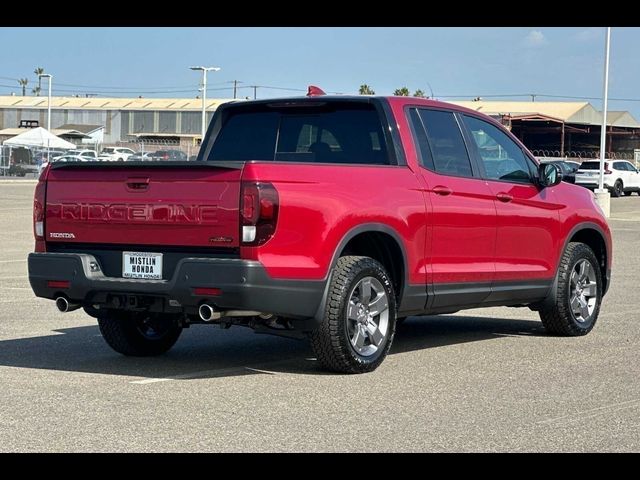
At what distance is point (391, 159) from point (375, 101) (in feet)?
1.58

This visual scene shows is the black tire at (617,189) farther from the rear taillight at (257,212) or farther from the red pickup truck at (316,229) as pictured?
the rear taillight at (257,212)

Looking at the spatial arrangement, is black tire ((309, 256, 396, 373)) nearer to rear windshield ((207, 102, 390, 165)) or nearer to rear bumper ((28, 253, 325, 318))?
rear bumper ((28, 253, 325, 318))

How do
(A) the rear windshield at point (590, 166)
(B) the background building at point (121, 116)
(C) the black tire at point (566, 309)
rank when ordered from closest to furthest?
1. (C) the black tire at point (566, 309)
2. (A) the rear windshield at point (590, 166)
3. (B) the background building at point (121, 116)

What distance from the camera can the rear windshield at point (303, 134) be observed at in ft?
30.7

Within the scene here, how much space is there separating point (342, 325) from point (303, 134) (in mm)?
1954

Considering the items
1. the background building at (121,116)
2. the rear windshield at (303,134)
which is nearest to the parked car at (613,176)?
the rear windshield at (303,134)

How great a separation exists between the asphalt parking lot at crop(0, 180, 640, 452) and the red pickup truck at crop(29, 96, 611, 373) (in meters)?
0.40

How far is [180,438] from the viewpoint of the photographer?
20.9ft

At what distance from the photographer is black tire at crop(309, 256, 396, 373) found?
8289 millimetres

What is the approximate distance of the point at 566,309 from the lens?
1066 centimetres

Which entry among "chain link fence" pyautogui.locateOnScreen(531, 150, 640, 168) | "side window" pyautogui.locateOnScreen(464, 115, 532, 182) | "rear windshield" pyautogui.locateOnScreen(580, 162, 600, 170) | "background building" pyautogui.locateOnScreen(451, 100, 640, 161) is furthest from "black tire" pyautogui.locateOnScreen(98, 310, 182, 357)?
"chain link fence" pyautogui.locateOnScreen(531, 150, 640, 168)

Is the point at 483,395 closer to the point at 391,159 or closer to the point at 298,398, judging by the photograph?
the point at 298,398

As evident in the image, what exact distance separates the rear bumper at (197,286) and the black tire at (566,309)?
3190mm

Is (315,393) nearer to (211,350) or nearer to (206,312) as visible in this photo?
(206,312)
